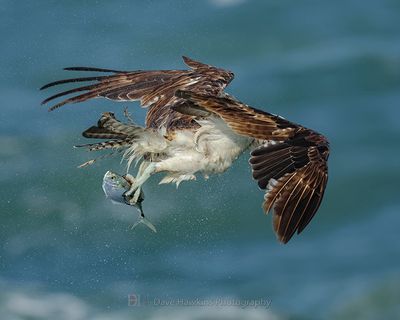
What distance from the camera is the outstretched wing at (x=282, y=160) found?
936 cm

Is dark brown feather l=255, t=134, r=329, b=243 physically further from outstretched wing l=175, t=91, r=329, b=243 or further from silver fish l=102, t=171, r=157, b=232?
silver fish l=102, t=171, r=157, b=232

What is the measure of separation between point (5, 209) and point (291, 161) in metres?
6.53

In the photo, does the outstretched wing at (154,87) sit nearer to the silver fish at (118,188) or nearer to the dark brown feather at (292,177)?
the silver fish at (118,188)

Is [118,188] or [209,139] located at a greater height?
[209,139]

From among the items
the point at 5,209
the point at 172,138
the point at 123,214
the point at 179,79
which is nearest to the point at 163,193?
Result: the point at 123,214

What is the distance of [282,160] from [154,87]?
7.18 feet

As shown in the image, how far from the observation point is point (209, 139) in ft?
34.3

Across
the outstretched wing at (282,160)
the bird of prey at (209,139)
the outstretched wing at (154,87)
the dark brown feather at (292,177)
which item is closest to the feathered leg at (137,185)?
the bird of prey at (209,139)

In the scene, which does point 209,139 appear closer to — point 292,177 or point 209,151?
point 209,151

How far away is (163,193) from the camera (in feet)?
51.7

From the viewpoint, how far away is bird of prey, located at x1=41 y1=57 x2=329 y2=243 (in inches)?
374

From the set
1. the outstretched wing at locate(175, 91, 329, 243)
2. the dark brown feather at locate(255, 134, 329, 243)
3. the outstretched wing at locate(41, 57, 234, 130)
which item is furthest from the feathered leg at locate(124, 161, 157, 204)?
the dark brown feather at locate(255, 134, 329, 243)

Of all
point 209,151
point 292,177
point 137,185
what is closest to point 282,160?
point 292,177

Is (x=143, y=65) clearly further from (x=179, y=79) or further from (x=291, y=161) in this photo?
(x=291, y=161)
